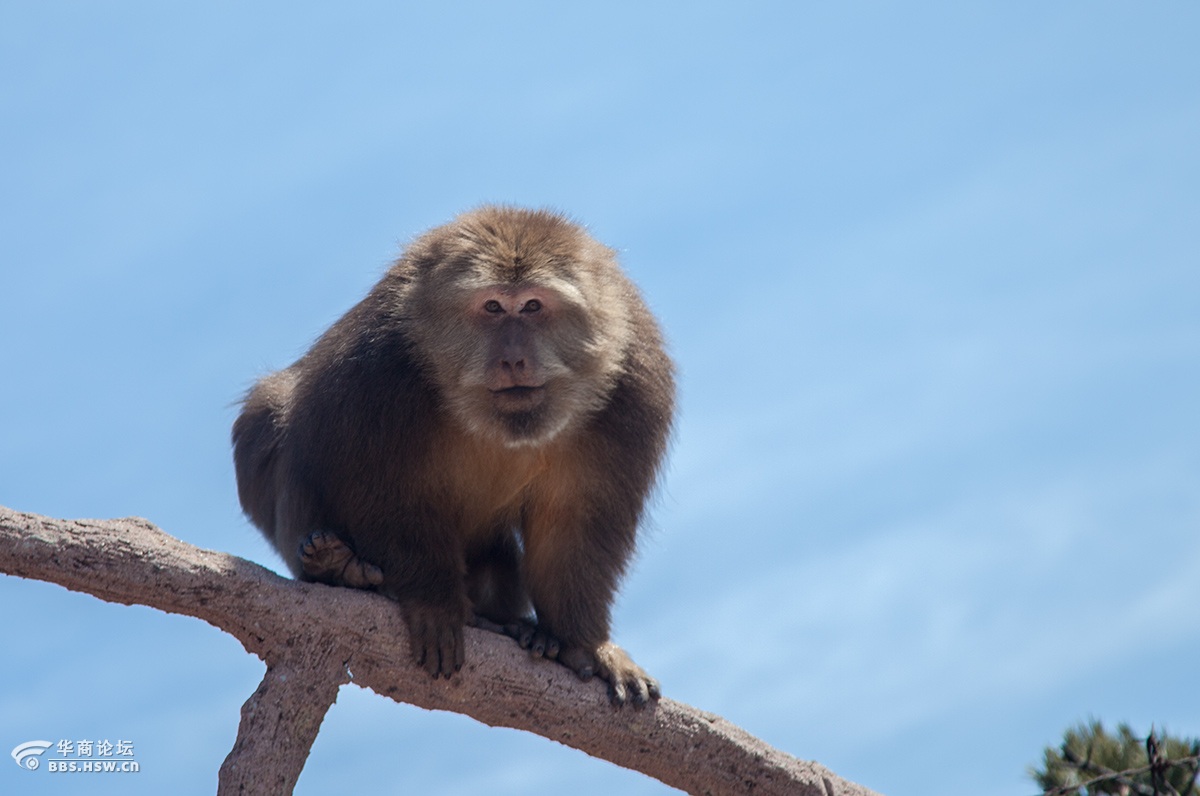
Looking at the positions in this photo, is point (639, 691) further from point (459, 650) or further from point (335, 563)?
point (335, 563)

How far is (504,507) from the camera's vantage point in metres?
8.34

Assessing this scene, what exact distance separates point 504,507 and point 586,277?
1407mm

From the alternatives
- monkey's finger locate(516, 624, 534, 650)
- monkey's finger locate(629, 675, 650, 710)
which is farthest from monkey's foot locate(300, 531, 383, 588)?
monkey's finger locate(629, 675, 650, 710)

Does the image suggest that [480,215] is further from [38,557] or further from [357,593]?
[38,557]

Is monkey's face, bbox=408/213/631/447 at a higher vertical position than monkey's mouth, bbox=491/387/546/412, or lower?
higher

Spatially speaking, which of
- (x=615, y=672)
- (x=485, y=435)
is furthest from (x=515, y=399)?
(x=615, y=672)

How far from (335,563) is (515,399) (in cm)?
125

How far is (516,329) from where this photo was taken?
7676 millimetres

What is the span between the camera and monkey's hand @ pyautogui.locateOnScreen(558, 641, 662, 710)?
25.3 feet

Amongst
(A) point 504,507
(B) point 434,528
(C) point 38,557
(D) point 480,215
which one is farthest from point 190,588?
(D) point 480,215

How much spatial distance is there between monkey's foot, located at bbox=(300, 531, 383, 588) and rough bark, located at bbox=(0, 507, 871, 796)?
18 cm

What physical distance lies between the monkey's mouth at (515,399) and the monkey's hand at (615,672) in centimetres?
135

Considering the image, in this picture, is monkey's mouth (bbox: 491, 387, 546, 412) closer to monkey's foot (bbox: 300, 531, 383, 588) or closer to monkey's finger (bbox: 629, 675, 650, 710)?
monkey's foot (bbox: 300, 531, 383, 588)

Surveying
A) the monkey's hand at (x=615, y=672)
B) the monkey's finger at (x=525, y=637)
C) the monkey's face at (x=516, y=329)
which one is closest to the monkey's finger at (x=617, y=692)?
the monkey's hand at (x=615, y=672)
